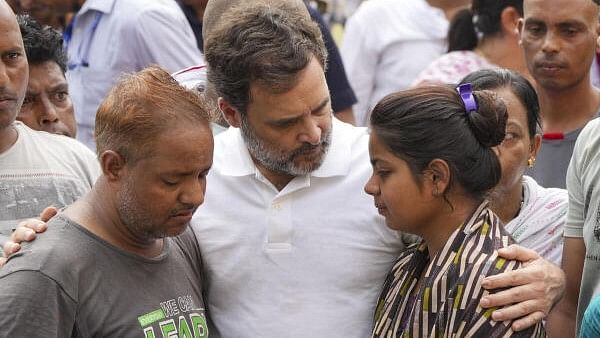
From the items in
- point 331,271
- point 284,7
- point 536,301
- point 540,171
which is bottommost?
point 540,171

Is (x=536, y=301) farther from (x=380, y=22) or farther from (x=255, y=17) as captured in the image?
(x=380, y=22)

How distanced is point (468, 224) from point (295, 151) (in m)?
0.58

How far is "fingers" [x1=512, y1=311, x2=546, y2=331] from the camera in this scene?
2.61 metres

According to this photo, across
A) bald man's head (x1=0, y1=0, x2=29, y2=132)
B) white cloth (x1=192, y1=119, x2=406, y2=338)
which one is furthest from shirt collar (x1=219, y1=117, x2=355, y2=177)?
bald man's head (x1=0, y1=0, x2=29, y2=132)

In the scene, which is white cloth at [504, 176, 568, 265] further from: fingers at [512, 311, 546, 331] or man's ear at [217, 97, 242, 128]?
man's ear at [217, 97, 242, 128]

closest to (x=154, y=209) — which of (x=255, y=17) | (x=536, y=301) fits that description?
(x=255, y=17)

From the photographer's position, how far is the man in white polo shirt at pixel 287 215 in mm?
3062

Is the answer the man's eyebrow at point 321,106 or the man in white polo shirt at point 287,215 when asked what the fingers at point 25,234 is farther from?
the man's eyebrow at point 321,106

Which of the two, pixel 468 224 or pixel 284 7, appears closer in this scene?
pixel 468 224

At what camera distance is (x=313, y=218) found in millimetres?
3107

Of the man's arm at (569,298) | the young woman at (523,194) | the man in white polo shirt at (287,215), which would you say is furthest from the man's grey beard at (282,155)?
the man's arm at (569,298)

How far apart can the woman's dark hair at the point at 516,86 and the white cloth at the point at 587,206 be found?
0.24 m

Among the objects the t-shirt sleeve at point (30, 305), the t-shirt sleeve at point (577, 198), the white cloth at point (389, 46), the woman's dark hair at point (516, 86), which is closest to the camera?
the t-shirt sleeve at point (30, 305)

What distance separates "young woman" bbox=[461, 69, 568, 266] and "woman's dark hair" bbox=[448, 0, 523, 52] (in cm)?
169
